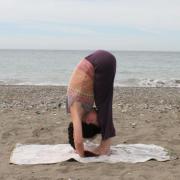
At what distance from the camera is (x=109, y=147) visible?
658 cm

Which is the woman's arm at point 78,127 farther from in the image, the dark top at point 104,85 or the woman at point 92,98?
the dark top at point 104,85

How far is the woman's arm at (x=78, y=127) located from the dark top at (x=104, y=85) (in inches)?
10.4

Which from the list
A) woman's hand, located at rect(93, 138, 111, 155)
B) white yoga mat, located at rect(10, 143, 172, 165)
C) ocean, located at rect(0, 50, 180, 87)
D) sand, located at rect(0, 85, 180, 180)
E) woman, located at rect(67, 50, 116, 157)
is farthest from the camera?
ocean, located at rect(0, 50, 180, 87)

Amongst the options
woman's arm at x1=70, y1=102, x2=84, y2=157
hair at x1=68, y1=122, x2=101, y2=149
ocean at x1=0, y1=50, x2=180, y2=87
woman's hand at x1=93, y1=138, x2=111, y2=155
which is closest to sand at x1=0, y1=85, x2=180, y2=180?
woman's arm at x1=70, y1=102, x2=84, y2=157

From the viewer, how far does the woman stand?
252 inches

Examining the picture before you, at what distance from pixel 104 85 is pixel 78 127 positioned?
2.14 ft

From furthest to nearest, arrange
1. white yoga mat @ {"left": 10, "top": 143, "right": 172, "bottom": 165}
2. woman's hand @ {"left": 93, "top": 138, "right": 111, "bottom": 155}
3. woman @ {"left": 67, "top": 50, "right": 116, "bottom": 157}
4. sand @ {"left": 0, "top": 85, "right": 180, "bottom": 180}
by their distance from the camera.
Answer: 1. woman's hand @ {"left": 93, "top": 138, "right": 111, "bottom": 155}
2. woman @ {"left": 67, "top": 50, "right": 116, "bottom": 157}
3. white yoga mat @ {"left": 10, "top": 143, "right": 172, "bottom": 165}
4. sand @ {"left": 0, "top": 85, "right": 180, "bottom": 180}

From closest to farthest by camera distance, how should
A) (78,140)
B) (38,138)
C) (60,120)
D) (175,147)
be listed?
(78,140) < (175,147) < (38,138) < (60,120)

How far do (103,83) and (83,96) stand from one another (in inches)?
12.8


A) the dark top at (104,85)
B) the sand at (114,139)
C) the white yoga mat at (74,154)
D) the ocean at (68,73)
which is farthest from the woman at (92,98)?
the ocean at (68,73)

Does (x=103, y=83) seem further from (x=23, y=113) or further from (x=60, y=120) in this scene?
(x=23, y=113)

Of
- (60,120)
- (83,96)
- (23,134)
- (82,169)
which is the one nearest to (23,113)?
(60,120)

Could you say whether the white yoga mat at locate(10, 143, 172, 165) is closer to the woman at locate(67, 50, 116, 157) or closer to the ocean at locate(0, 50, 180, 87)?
the woman at locate(67, 50, 116, 157)

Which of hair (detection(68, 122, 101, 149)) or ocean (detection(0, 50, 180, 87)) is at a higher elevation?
hair (detection(68, 122, 101, 149))
